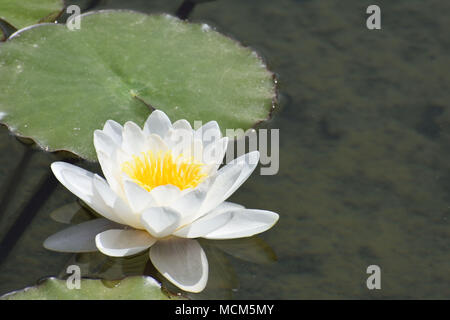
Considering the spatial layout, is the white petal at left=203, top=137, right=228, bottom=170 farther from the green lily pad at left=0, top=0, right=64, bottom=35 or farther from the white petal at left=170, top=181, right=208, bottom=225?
the green lily pad at left=0, top=0, right=64, bottom=35

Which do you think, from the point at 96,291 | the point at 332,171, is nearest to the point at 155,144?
the point at 96,291

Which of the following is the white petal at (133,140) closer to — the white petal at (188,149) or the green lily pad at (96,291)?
the white petal at (188,149)

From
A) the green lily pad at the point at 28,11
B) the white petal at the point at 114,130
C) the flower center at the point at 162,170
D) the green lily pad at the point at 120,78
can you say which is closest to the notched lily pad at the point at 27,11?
the green lily pad at the point at 28,11

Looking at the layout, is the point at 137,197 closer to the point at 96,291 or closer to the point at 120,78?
the point at 96,291

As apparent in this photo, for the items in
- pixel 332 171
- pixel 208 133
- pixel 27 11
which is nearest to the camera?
pixel 208 133

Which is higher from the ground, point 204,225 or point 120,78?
point 120,78

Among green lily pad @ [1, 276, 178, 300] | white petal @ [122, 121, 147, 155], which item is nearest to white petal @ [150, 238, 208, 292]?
green lily pad @ [1, 276, 178, 300]
